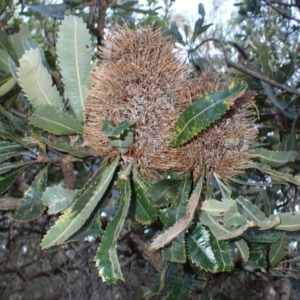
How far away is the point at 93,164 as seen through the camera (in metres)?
2.00

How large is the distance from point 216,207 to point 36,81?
463mm

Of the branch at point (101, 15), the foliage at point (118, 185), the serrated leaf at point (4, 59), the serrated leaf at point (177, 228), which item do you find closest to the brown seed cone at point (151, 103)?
the foliage at point (118, 185)

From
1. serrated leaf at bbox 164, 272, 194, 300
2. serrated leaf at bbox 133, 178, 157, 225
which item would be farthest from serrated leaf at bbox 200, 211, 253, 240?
serrated leaf at bbox 164, 272, 194, 300

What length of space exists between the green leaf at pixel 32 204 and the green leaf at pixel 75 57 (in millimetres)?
244

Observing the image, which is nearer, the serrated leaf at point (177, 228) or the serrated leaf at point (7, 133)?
the serrated leaf at point (177, 228)

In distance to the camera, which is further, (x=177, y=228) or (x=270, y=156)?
(x=270, y=156)

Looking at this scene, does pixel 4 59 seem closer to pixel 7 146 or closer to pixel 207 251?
pixel 7 146

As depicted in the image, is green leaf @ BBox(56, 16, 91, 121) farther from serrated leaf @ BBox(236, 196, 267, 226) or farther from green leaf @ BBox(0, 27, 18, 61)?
serrated leaf @ BBox(236, 196, 267, 226)

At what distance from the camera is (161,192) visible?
0.99 m

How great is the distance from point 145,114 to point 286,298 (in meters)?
1.60

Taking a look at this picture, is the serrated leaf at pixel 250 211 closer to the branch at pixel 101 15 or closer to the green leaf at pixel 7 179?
the green leaf at pixel 7 179

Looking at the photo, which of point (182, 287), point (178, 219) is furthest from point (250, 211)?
point (182, 287)

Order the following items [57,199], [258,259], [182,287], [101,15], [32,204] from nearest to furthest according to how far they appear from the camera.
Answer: [57,199] → [32,204] → [182,287] → [258,259] → [101,15]

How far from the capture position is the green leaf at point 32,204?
1.11 meters
